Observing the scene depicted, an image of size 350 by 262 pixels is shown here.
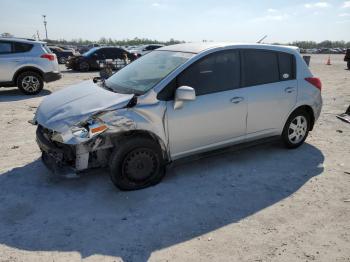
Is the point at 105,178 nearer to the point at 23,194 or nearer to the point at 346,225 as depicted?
the point at 23,194

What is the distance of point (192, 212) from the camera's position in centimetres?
380

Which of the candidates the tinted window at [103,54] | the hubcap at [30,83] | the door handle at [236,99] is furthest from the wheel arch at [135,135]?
the tinted window at [103,54]

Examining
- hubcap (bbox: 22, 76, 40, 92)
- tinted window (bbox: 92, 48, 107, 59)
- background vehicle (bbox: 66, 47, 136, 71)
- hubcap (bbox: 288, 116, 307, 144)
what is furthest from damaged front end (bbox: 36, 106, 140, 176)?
tinted window (bbox: 92, 48, 107, 59)

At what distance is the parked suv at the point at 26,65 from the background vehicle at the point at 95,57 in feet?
27.7

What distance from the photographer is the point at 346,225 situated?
11.9 feet

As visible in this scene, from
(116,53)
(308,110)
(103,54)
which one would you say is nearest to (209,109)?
(308,110)

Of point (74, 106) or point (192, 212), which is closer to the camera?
point (192, 212)

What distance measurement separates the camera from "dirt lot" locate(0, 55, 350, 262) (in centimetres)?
317

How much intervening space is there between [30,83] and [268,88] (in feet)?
27.5

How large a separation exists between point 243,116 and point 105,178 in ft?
7.00

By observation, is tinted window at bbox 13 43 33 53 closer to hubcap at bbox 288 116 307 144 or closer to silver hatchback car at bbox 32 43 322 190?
silver hatchback car at bbox 32 43 322 190

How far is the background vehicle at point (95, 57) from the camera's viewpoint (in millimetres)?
19422

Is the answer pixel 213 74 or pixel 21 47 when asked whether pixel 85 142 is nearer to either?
pixel 213 74

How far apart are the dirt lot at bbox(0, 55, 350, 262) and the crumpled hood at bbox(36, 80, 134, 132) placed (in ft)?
3.05
